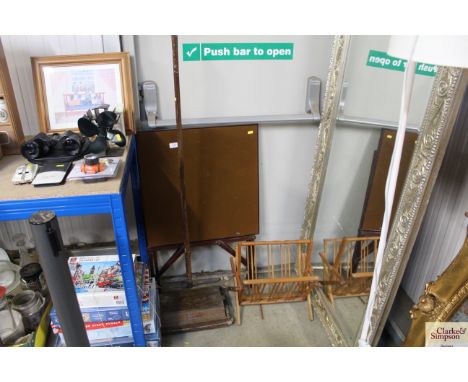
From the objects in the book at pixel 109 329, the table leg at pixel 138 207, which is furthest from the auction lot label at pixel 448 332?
the table leg at pixel 138 207

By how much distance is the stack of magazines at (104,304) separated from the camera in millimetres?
1419

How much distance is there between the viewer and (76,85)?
4.86 ft

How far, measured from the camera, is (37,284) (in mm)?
1592

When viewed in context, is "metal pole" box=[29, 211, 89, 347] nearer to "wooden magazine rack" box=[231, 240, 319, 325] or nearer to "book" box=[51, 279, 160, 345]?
"book" box=[51, 279, 160, 345]

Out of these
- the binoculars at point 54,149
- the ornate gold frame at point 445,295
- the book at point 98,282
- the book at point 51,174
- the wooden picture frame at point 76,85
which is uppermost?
the wooden picture frame at point 76,85

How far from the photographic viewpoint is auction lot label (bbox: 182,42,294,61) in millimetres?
1651

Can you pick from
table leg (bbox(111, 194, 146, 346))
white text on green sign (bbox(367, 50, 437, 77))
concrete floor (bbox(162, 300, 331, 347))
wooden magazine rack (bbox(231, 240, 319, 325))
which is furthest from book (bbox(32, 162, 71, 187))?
white text on green sign (bbox(367, 50, 437, 77))

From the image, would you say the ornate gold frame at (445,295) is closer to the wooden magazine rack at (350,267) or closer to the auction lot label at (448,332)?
the auction lot label at (448,332)

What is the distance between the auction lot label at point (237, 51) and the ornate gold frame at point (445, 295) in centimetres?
120

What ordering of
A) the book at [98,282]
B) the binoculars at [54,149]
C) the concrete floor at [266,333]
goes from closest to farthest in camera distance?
1. the binoculars at [54,149]
2. the book at [98,282]
3. the concrete floor at [266,333]

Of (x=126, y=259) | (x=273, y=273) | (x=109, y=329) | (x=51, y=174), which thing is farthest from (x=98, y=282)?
(x=273, y=273)

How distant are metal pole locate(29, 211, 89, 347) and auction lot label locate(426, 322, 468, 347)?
3.37 feet

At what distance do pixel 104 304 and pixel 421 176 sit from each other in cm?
131
